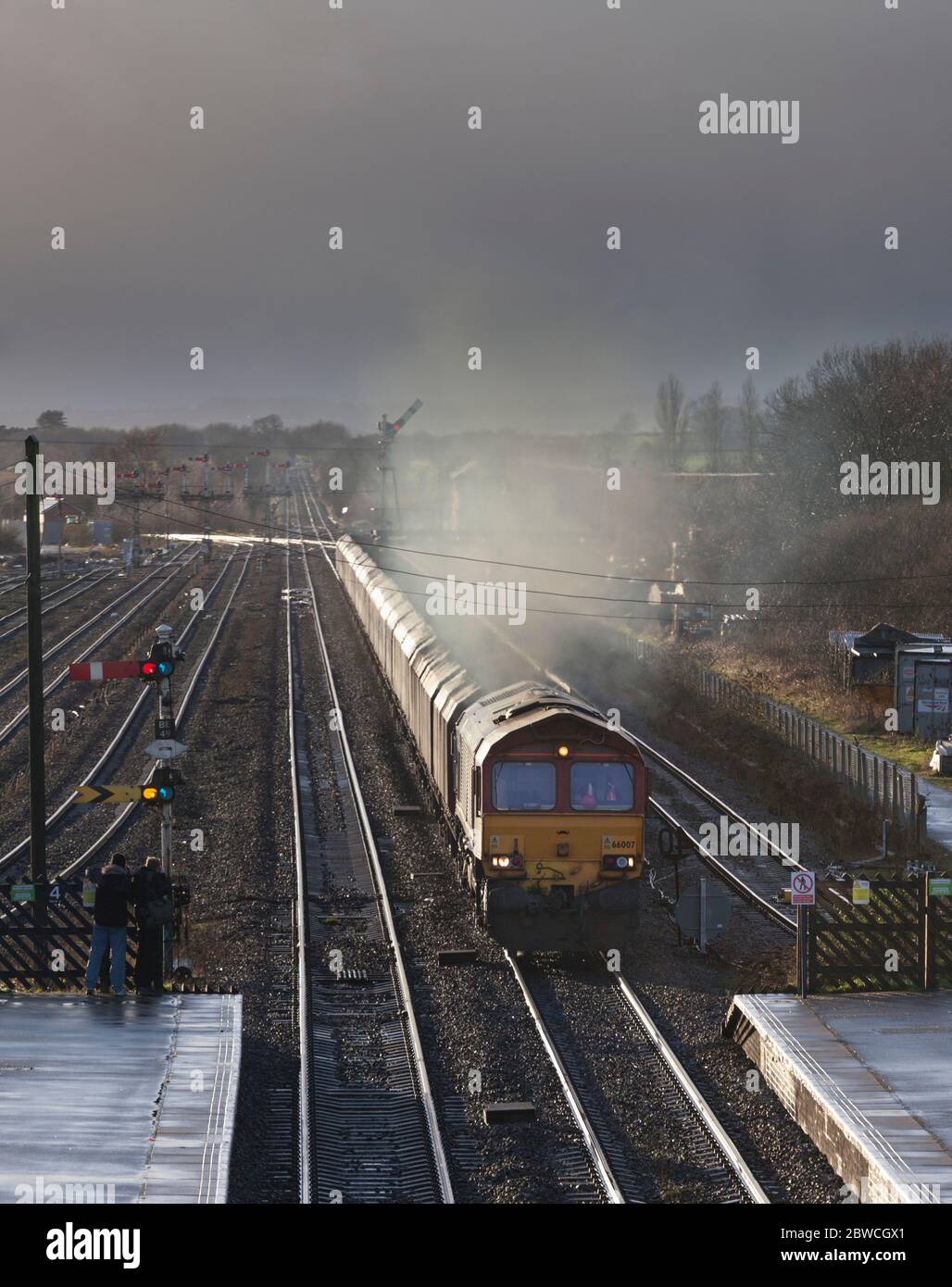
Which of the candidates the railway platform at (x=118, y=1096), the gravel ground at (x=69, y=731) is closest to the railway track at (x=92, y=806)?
the gravel ground at (x=69, y=731)

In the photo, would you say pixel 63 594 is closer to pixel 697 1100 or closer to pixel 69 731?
pixel 69 731

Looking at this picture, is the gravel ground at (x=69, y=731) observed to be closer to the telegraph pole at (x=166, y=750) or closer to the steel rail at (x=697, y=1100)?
the telegraph pole at (x=166, y=750)

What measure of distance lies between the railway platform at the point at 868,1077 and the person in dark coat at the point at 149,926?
5.90 metres

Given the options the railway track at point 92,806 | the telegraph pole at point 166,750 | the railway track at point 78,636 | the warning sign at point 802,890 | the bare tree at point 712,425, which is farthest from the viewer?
the bare tree at point 712,425

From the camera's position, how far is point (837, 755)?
1089 inches

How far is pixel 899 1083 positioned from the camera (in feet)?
37.4

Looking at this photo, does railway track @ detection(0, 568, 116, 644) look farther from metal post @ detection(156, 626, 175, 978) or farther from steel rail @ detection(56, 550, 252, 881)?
metal post @ detection(156, 626, 175, 978)

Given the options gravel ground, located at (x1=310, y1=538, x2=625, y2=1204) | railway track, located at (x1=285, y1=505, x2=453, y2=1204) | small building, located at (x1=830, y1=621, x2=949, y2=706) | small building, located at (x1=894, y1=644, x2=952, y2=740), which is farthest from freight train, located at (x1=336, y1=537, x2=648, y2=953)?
small building, located at (x1=830, y1=621, x2=949, y2=706)

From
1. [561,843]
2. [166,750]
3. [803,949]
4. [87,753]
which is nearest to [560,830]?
[561,843]

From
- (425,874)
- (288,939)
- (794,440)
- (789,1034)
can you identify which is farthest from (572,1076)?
(794,440)

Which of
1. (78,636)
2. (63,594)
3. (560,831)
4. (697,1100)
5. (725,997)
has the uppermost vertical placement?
(63,594)

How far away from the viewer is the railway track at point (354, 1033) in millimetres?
10523

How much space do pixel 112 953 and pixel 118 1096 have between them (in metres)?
2.85
